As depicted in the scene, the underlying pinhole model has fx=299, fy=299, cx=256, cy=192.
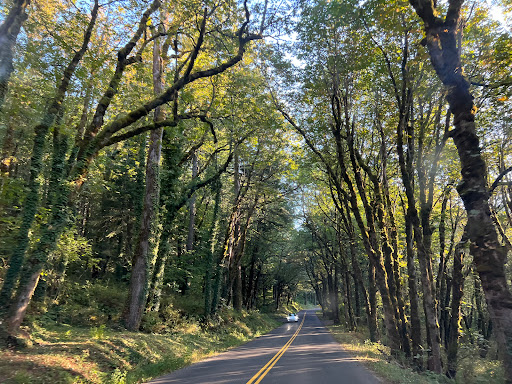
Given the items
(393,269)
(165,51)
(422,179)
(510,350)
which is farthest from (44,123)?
(393,269)

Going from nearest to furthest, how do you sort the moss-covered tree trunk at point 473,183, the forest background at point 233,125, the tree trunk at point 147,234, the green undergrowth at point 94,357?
1. the moss-covered tree trunk at point 473,183
2. the green undergrowth at point 94,357
3. the forest background at point 233,125
4. the tree trunk at point 147,234

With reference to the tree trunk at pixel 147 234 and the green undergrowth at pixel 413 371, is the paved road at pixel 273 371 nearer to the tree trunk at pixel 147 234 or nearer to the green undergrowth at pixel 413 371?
the green undergrowth at pixel 413 371

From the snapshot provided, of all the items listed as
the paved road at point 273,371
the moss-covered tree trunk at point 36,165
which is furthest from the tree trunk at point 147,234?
the paved road at point 273,371

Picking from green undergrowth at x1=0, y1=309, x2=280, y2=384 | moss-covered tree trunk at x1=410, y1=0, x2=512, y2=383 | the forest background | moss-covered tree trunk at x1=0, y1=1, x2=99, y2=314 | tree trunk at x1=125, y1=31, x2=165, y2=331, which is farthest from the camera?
tree trunk at x1=125, y1=31, x2=165, y2=331

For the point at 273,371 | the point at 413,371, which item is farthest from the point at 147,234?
the point at 413,371

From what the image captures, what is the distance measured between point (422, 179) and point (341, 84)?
514 cm

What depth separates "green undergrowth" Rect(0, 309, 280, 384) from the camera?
20.9ft

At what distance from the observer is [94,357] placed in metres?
7.92

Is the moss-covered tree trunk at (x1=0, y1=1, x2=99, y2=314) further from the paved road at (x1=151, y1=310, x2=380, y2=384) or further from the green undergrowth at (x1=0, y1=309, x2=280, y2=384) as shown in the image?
the paved road at (x1=151, y1=310, x2=380, y2=384)

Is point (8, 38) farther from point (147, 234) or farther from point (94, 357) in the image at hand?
point (94, 357)

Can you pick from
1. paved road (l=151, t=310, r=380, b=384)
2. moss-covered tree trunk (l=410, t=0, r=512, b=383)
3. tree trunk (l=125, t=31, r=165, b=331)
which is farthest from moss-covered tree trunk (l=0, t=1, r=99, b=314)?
moss-covered tree trunk (l=410, t=0, r=512, b=383)

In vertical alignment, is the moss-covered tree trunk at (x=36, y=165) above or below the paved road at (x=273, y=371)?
above

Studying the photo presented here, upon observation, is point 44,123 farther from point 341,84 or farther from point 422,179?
point 422,179

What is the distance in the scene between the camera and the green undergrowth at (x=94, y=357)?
6375 mm
